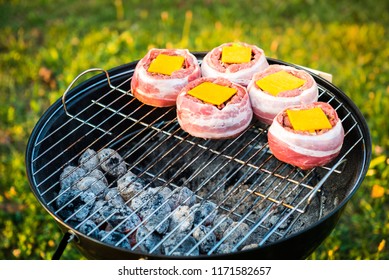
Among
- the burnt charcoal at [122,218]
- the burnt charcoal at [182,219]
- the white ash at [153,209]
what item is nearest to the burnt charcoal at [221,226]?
the burnt charcoal at [182,219]

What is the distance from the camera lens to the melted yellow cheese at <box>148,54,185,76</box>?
9.58 ft

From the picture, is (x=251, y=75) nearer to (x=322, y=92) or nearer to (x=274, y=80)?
(x=274, y=80)

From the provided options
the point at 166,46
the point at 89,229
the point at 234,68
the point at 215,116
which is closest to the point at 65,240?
the point at 89,229

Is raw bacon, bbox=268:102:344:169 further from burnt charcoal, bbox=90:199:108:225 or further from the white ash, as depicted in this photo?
burnt charcoal, bbox=90:199:108:225

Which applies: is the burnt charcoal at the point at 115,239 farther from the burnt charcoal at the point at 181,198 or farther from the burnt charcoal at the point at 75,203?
the burnt charcoal at the point at 181,198

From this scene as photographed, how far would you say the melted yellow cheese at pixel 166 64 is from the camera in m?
2.92

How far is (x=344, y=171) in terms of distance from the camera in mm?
2809

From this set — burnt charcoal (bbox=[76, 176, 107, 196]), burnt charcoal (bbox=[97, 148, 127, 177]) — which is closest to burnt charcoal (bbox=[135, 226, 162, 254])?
burnt charcoal (bbox=[76, 176, 107, 196])

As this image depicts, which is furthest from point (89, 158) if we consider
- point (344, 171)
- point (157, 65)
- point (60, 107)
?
point (344, 171)

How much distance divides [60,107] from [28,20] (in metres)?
3.35

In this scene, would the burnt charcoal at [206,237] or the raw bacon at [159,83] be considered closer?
the burnt charcoal at [206,237]

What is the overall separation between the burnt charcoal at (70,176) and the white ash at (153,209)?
1.18ft

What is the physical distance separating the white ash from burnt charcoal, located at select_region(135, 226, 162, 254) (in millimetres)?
34
